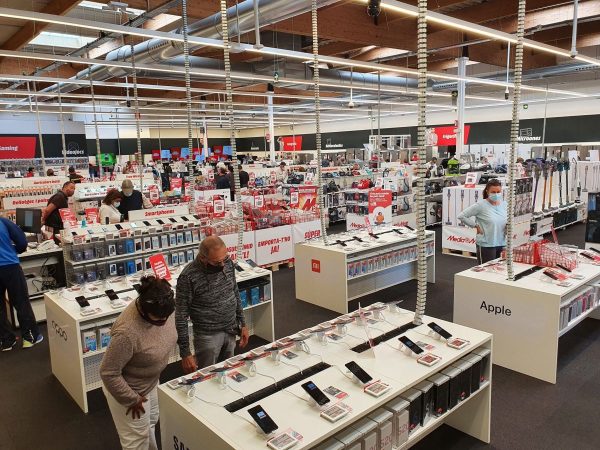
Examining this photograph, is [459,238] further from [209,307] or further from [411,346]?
[209,307]

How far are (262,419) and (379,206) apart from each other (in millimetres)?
6910

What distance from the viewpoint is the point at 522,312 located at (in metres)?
4.62

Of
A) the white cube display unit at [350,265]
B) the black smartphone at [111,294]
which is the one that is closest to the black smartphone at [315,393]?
the black smartphone at [111,294]

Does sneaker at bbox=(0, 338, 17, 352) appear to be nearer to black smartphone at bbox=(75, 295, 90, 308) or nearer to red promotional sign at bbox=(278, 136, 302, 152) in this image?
black smartphone at bbox=(75, 295, 90, 308)

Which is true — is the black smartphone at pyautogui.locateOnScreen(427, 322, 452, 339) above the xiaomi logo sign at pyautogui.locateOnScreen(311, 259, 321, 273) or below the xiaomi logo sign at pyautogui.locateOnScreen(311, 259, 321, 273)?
above

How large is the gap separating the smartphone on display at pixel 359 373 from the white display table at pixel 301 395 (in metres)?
0.06

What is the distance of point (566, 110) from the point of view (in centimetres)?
1973

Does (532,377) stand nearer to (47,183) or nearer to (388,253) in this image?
(388,253)

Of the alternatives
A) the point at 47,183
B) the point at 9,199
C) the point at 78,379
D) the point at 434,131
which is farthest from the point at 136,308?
the point at 434,131

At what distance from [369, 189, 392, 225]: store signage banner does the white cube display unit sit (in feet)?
3.56

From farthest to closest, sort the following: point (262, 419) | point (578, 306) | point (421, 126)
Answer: point (578, 306)
point (421, 126)
point (262, 419)

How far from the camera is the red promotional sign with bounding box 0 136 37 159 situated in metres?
20.2

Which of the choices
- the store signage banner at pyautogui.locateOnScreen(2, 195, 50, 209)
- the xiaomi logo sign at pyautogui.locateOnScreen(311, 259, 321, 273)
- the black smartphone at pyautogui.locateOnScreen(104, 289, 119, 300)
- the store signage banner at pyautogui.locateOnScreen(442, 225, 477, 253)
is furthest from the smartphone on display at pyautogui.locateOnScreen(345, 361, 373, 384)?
the store signage banner at pyautogui.locateOnScreen(2, 195, 50, 209)

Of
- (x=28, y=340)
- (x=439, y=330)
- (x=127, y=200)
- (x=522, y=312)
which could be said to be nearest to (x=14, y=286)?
(x=28, y=340)
